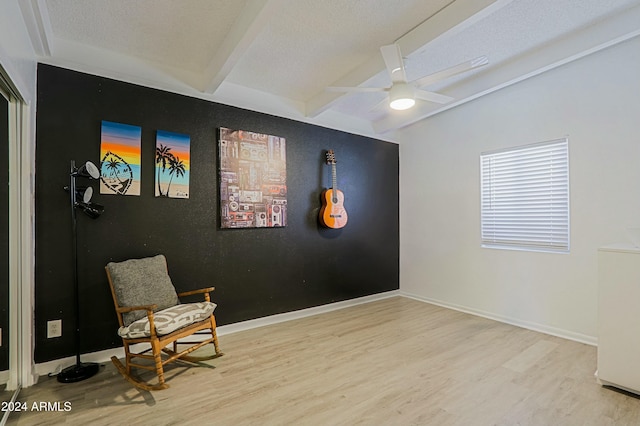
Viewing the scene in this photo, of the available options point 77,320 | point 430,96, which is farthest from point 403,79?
point 77,320

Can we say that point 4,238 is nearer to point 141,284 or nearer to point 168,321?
point 141,284

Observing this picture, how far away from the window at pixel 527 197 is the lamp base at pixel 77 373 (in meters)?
4.14

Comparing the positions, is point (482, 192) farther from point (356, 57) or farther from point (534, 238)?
point (356, 57)

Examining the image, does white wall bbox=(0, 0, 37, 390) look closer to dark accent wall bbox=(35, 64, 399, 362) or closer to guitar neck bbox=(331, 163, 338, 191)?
dark accent wall bbox=(35, 64, 399, 362)

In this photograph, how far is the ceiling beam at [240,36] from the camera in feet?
6.42

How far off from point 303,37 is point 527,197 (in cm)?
291

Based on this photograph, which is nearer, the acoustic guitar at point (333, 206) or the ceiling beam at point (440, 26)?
→ the ceiling beam at point (440, 26)

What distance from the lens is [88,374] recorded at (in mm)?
2275

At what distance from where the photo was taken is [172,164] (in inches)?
113

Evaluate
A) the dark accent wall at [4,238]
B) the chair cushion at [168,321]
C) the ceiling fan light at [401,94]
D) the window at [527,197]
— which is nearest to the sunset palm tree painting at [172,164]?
the dark accent wall at [4,238]

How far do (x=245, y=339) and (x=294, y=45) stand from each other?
9.10 feet

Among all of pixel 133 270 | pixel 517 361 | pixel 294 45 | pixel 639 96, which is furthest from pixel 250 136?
pixel 639 96

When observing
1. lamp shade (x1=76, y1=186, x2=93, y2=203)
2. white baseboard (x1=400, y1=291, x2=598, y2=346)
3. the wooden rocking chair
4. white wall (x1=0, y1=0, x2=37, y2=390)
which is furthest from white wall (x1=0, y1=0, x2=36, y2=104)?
A: white baseboard (x1=400, y1=291, x2=598, y2=346)

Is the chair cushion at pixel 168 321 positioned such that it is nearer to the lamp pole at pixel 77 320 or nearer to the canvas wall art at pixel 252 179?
the lamp pole at pixel 77 320
